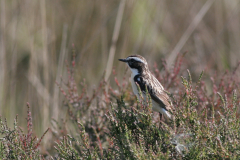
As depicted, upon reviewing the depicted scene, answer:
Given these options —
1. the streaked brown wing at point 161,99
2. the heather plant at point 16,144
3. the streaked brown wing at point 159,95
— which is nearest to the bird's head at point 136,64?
the streaked brown wing at point 159,95

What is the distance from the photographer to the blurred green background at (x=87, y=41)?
4.39 metres

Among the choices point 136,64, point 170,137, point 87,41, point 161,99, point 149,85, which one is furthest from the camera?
point 87,41

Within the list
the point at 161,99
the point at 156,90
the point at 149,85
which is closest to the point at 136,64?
the point at 149,85

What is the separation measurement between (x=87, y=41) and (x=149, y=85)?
1809 millimetres

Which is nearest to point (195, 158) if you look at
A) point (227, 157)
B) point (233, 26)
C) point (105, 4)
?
point (227, 157)

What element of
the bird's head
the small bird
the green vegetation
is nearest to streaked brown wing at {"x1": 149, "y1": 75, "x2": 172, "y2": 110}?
the small bird

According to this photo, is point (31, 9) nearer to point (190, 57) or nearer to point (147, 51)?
point (147, 51)

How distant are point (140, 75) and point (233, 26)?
2.65 m

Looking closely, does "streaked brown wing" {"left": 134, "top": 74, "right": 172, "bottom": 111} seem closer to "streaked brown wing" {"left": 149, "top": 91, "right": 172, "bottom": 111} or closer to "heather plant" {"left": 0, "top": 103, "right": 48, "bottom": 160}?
"streaked brown wing" {"left": 149, "top": 91, "right": 172, "bottom": 111}

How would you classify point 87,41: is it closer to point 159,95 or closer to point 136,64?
point 136,64

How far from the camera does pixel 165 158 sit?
1949 millimetres

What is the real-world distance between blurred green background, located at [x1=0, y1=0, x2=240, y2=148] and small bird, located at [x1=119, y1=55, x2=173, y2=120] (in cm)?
47

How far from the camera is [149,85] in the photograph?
3791 millimetres

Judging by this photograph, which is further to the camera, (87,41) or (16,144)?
(87,41)
